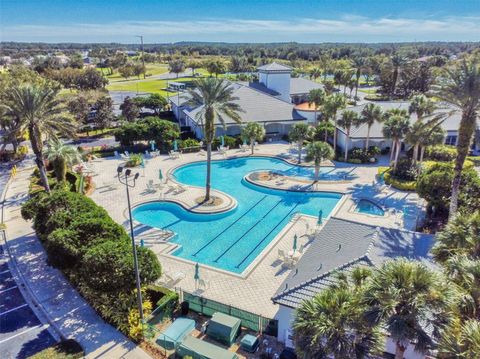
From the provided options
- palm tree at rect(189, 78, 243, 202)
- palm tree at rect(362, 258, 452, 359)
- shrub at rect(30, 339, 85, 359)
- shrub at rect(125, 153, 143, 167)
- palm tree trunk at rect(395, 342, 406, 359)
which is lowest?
shrub at rect(30, 339, 85, 359)

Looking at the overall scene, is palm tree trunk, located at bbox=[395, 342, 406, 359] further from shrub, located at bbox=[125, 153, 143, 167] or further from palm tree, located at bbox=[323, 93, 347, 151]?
shrub, located at bbox=[125, 153, 143, 167]

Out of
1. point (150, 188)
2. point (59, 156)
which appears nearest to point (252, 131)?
point (150, 188)

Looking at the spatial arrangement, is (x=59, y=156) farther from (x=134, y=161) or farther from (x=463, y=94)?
(x=463, y=94)

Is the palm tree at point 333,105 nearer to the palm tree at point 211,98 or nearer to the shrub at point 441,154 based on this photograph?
the shrub at point 441,154

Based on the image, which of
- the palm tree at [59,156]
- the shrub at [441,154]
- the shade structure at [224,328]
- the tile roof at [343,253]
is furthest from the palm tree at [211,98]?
the shrub at [441,154]

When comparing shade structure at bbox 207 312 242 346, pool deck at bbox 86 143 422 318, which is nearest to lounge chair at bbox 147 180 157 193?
pool deck at bbox 86 143 422 318
